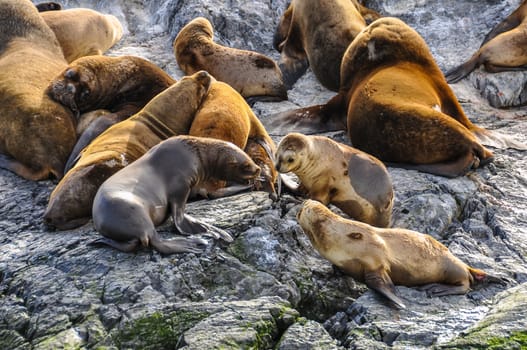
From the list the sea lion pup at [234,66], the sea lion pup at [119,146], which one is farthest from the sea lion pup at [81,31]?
the sea lion pup at [119,146]

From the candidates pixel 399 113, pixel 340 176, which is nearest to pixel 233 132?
pixel 340 176

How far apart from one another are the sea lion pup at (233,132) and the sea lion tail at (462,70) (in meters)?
3.21

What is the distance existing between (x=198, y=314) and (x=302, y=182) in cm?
199

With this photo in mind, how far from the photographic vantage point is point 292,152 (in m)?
5.84

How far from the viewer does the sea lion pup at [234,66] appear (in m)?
9.22

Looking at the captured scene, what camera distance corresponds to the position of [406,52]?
317 inches

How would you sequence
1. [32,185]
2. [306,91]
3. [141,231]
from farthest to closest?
[306,91] → [32,185] → [141,231]

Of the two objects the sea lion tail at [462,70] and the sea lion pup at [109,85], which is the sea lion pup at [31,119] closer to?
the sea lion pup at [109,85]

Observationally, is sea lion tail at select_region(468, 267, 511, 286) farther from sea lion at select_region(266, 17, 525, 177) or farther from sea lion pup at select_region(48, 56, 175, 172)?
sea lion pup at select_region(48, 56, 175, 172)

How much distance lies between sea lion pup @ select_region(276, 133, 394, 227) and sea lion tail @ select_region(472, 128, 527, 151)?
5.64ft

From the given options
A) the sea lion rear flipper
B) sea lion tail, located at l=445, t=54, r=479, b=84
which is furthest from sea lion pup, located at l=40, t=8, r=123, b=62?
the sea lion rear flipper

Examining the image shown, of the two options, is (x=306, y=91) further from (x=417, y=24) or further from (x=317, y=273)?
(x=317, y=273)

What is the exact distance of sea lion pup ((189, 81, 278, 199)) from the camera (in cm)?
607

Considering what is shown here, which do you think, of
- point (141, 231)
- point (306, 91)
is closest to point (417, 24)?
point (306, 91)
